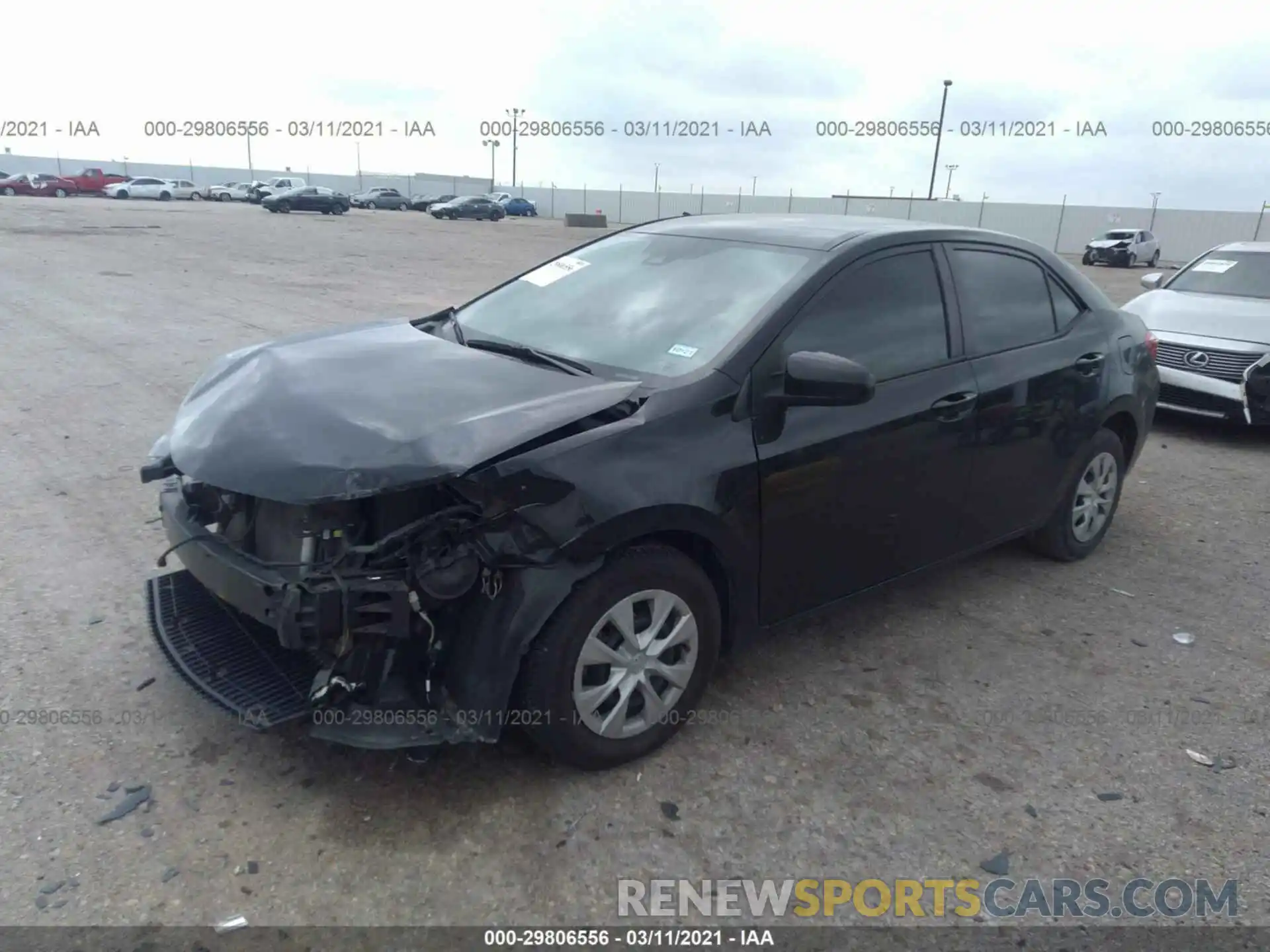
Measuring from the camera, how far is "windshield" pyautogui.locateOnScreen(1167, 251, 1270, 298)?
8.48 metres

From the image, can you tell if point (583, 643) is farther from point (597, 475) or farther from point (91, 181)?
point (91, 181)

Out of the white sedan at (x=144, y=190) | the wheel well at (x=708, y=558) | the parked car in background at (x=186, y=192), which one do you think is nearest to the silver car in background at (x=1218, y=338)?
the wheel well at (x=708, y=558)

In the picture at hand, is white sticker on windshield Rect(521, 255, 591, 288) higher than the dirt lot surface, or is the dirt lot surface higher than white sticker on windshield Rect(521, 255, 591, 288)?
white sticker on windshield Rect(521, 255, 591, 288)

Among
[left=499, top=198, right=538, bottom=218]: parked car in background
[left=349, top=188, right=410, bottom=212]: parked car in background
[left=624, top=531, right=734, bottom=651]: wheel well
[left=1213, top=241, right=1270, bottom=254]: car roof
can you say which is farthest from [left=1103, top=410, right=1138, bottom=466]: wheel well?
[left=499, top=198, right=538, bottom=218]: parked car in background

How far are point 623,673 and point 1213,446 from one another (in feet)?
21.7

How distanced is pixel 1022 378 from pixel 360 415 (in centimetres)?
289

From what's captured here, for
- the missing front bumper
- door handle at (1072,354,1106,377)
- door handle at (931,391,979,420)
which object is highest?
door handle at (1072,354,1106,377)

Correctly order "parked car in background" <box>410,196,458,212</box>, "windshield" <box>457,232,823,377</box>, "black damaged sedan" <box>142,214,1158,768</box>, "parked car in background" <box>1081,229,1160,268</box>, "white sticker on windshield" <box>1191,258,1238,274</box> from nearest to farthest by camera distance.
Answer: "black damaged sedan" <box>142,214,1158,768</box> < "windshield" <box>457,232,823,377</box> < "white sticker on windshield" <box>1191,258,1238,274</box> < "parked car in background" <box>1081,229,1160,268</box> < "parked car in background" <box>410,196,458,212</box>

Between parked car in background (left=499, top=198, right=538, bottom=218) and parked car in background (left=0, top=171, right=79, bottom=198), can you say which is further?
parked car in background (left=499, top=198, right=538, bottom=218)

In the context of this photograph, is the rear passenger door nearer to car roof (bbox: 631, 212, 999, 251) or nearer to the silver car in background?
car roof (bbox: 631, 212, 999, 251)

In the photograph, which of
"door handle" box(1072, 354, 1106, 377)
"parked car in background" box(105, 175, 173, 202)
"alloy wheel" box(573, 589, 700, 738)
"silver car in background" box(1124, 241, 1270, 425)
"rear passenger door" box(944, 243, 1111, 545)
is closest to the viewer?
"alloy wheel" box(573, 589, 700, 738)

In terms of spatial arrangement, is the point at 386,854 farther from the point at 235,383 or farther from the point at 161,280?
the point at 161,280

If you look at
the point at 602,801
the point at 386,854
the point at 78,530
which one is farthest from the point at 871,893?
the point at 78,530

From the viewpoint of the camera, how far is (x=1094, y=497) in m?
4.86
